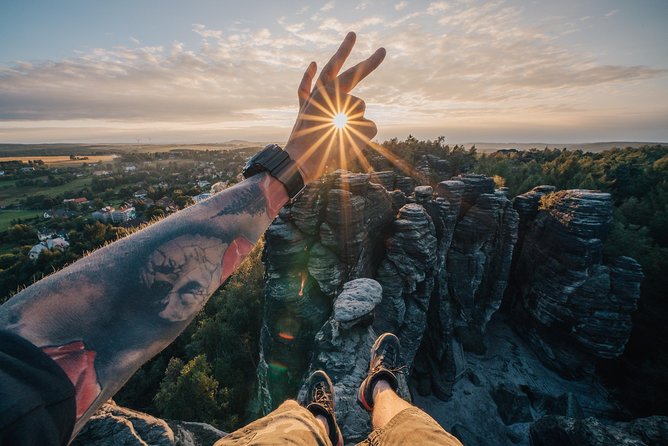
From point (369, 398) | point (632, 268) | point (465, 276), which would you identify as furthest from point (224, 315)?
point (632, 268)

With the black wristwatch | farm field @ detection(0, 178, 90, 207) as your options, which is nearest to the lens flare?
the black wristwatch

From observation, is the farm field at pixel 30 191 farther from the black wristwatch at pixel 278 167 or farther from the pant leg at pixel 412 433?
the pant leg at pixel 412 433

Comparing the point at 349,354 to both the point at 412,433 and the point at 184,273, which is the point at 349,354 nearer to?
the point at 412,433

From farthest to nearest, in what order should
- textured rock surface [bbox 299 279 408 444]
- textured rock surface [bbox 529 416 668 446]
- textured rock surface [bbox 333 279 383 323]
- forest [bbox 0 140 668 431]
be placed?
forest [bbox 0 140 668 431], textured rock surface [bbox 529 416 668 446], textured rock surface [bbox 333 279 383 323], textured rock surface [bbox 299 279 408 444]

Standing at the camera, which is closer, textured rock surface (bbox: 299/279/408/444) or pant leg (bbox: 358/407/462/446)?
pant leg (bbox: 358/407/462/446)

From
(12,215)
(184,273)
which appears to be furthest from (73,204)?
(184,273)

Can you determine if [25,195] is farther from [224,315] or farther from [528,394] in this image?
[528,394]

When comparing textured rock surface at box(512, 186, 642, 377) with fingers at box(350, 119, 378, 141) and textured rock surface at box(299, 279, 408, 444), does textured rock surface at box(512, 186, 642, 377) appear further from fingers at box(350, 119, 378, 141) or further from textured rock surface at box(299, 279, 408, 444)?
fingers at box(350, 119, 378, 141)

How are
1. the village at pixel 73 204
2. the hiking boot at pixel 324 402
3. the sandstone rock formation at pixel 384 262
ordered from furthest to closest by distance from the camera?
the village at pixel 73 204 → the sandstone rock formation at pixel 384 262 → the hiking boot at pixel 324 402

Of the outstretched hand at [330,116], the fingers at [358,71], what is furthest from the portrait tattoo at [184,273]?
the fingers at [358,71]
